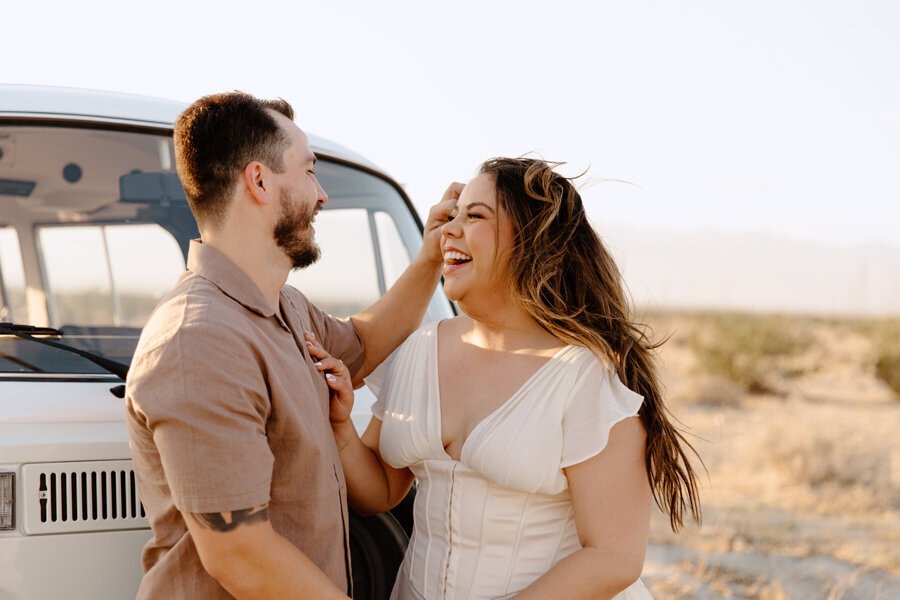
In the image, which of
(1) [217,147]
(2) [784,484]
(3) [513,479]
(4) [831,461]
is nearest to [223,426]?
(1) [217,147]

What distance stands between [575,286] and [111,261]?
2.70 meters

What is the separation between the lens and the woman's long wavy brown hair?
94.9 inches

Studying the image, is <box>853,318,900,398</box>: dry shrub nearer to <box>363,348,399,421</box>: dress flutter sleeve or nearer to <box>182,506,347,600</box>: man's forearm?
<box>363,348,399,421</box>: dress flutter sleeve

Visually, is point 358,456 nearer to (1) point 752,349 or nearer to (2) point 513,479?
(2) point 513,479

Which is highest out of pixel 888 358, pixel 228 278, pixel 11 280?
pixel 228 278

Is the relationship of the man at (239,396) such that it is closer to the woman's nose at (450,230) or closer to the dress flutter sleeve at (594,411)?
the woman's nose at (450,230)

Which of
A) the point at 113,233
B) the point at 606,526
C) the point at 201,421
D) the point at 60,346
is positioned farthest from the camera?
the point at 113,233

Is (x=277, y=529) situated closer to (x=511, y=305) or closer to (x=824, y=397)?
(x=511, y=305)

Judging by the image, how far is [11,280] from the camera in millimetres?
4793

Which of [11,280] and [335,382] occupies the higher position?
[335,382]

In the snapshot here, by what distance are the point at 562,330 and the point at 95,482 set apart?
4.51 ft

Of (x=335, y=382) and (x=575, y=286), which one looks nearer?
(x=335, y=382)

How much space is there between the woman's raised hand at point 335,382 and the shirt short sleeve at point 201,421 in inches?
19.2

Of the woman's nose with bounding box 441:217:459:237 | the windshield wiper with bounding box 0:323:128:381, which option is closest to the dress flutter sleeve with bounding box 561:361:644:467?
the woman's nose with bounding box 441:217:459:237
